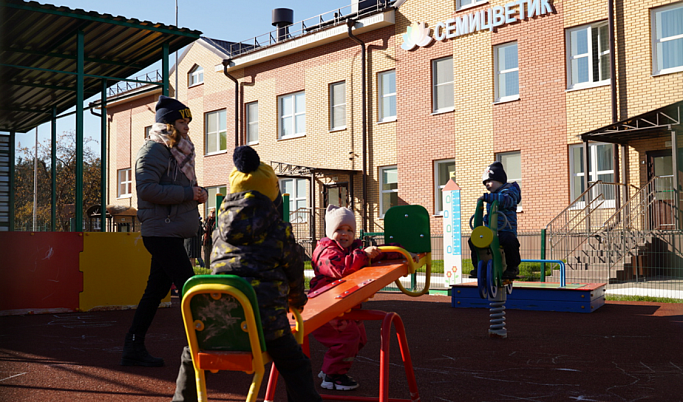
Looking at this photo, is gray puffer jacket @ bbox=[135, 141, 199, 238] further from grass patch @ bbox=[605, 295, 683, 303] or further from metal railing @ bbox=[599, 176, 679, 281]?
metal railing @ bbox=[599, 176, 679, 281]

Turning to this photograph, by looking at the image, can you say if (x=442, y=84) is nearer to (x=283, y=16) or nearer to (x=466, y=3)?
(x=466, y=3)

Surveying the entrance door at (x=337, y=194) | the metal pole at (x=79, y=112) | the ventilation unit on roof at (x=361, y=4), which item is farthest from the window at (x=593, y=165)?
the metal pole at (x=79, y=112)

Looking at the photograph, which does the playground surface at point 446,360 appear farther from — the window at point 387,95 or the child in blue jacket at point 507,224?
the window at point 387,95

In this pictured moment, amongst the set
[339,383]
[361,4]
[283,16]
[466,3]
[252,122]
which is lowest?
[339,383]

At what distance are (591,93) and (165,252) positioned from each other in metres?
16.6

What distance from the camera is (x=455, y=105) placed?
22.0 m

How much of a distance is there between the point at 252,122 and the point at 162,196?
2417 cm

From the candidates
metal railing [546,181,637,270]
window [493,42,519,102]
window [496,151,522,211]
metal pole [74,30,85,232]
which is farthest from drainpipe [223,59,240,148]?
metal pole [74,30,85,232]

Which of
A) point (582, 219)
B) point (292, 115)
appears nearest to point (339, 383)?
point (582, 219)

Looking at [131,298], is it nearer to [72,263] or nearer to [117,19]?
[72,263]

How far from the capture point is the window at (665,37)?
17.4 meters

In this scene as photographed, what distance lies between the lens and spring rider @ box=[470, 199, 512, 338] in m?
6.97

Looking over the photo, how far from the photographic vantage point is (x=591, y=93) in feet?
62.0

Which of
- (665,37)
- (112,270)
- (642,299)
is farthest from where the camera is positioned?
(665,37)
